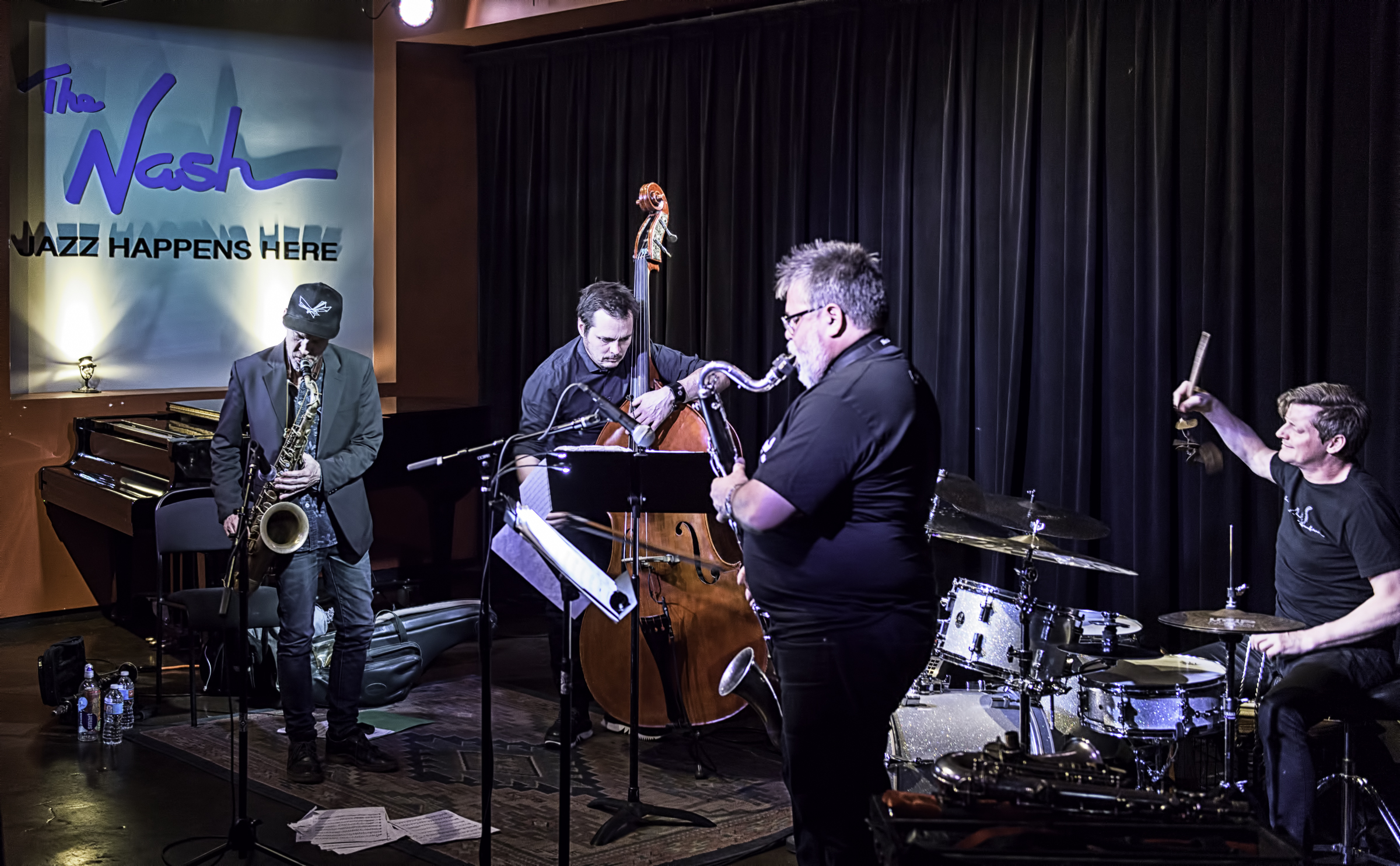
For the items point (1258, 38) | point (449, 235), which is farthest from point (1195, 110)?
point (449, 235)

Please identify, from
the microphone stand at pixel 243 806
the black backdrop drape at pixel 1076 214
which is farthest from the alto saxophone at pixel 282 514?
the black backdrop drape at pixel 1076 214

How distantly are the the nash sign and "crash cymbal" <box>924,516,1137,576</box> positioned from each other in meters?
4.74

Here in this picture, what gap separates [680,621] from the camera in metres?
4.53

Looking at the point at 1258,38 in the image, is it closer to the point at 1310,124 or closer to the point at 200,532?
the point at 1310,124

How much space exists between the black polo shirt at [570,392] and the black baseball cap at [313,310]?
722 millimetres

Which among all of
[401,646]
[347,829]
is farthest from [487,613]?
[401,646]

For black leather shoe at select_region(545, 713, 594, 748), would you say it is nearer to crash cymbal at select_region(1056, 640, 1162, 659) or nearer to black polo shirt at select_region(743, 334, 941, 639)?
crash cymbal at select_region(1056, 640, 1162, 659)

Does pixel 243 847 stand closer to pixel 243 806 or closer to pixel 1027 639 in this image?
pixel 243 806

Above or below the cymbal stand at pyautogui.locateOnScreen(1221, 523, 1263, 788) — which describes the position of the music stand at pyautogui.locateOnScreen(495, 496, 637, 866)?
above

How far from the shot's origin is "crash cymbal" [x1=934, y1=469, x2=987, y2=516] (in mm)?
4207

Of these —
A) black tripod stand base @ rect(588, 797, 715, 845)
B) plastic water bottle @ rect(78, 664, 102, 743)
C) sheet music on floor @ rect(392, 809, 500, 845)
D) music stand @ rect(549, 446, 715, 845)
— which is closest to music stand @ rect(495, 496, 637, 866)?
music stand @ rect(549, 446, 715, 845)

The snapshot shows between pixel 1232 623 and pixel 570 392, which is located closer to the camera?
pixel 1232 623

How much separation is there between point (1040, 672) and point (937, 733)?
40 cm

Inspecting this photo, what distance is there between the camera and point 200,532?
5465 millimetres
